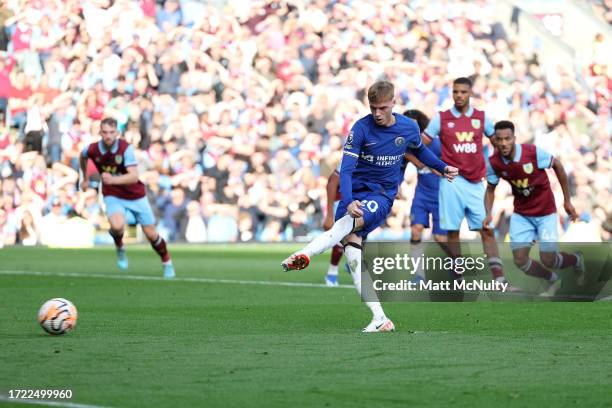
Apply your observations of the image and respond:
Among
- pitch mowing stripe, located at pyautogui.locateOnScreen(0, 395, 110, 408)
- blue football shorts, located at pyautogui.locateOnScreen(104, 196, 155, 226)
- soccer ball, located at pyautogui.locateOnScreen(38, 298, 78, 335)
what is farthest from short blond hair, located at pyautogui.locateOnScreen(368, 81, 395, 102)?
blue football shorts, located at pyautogui.locateOnScreen(104, 196, 155, 226)

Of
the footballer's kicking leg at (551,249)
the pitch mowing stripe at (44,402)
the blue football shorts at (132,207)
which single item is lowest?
the blue football shorts at (132,207)

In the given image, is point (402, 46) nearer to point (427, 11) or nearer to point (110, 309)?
point (427, 11)

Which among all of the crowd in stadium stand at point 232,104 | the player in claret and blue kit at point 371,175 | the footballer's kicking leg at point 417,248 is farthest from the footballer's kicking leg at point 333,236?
the crowd in stadium stand at point 232,104

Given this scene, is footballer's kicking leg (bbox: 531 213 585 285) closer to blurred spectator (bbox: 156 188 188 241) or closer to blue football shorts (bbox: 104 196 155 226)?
blue football shorts (bbox: 104 196 155 226)

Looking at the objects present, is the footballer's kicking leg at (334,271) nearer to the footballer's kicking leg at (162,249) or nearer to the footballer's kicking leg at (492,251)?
the footballer's kicking leg at (492,251)

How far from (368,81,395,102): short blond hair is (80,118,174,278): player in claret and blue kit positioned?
8122 millimetres

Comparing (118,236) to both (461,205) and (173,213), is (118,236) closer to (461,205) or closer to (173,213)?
(461,205)

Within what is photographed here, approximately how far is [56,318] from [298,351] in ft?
6.78

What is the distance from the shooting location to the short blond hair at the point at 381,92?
10.2m

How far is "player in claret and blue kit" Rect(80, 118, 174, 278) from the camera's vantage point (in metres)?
18.2

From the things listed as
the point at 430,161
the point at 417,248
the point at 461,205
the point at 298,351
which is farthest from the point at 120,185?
the point at 298,351

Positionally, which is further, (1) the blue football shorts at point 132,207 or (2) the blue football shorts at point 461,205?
(1) the blue football shorts at point 132,207

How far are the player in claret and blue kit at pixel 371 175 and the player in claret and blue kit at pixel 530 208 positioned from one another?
3855 millimetres

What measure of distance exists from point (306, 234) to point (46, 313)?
1866 cm
